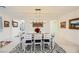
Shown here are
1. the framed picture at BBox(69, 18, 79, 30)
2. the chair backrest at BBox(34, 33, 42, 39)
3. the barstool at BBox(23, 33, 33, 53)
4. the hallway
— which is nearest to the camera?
the hallway

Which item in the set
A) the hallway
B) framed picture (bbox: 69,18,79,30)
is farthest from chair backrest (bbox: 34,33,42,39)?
framed picture (bbox: 69,18,79,30)

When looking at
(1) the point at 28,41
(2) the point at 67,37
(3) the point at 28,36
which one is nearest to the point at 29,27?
(3) the point at 28,36

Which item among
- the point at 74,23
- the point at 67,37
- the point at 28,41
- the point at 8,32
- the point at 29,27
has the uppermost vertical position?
the point at 74,23

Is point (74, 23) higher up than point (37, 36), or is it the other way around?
point (74, 23)

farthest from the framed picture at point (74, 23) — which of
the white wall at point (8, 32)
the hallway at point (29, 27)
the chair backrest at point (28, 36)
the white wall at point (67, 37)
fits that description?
the white wall at point (8, 32)

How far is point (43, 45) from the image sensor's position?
3955 mm

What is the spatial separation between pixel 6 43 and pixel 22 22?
0.80m

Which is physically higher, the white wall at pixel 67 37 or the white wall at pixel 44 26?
the white wall at pixel 44 26

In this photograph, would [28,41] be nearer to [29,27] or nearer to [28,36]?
[28,36]

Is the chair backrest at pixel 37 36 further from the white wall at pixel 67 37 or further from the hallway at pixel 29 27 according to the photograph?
the white wall at pixel 67 37

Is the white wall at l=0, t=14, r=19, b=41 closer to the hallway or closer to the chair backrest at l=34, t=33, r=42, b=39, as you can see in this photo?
the hallway
